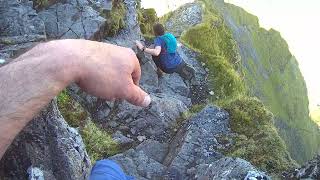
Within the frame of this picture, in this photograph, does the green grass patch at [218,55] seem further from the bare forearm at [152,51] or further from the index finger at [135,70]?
the index finger at [135,70]

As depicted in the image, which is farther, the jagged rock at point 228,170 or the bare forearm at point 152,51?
the bare forearm at point 152,51

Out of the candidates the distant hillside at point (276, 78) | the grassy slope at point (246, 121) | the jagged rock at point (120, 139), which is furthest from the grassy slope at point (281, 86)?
the jagged rock at point (120, 139)

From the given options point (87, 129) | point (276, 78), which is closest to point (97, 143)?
point (87, 129)

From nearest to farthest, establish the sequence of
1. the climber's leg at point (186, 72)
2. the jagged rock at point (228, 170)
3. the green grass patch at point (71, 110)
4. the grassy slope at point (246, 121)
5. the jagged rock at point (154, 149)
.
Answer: the jagged rock at point (228, 170)
the grassy slope at point (246, 121)
the jagged rock at point (154, 149)
the green grass patch at point (71, 110)
the climber's leg at point (186, 72)

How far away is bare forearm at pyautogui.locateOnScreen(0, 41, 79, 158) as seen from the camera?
3.83 metres

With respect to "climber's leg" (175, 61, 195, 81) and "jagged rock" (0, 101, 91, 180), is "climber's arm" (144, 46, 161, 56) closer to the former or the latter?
"climber's leg" (175, 61, 195, 81)

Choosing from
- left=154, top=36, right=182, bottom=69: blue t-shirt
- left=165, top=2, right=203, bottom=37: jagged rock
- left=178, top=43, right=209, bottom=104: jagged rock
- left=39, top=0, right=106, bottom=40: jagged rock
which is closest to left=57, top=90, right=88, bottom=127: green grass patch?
left=39, top=0, right=106, bottom=40: jagged rock

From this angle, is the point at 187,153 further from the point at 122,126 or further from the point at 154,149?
the point at 122,126

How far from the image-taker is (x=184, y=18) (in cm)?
2508

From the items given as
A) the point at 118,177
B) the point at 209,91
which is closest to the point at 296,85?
the point at 209,91

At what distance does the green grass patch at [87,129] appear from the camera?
11.3 metres

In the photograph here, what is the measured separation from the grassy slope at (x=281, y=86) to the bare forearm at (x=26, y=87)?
37471 millimetres

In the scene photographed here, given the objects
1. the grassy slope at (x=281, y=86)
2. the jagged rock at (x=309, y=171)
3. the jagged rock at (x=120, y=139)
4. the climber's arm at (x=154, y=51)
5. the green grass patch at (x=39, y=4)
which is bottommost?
the grassy slope at (x=281, y=86)

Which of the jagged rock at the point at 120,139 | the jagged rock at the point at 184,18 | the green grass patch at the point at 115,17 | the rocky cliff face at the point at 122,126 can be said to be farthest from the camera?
the jagged rock at the point at 184,18
